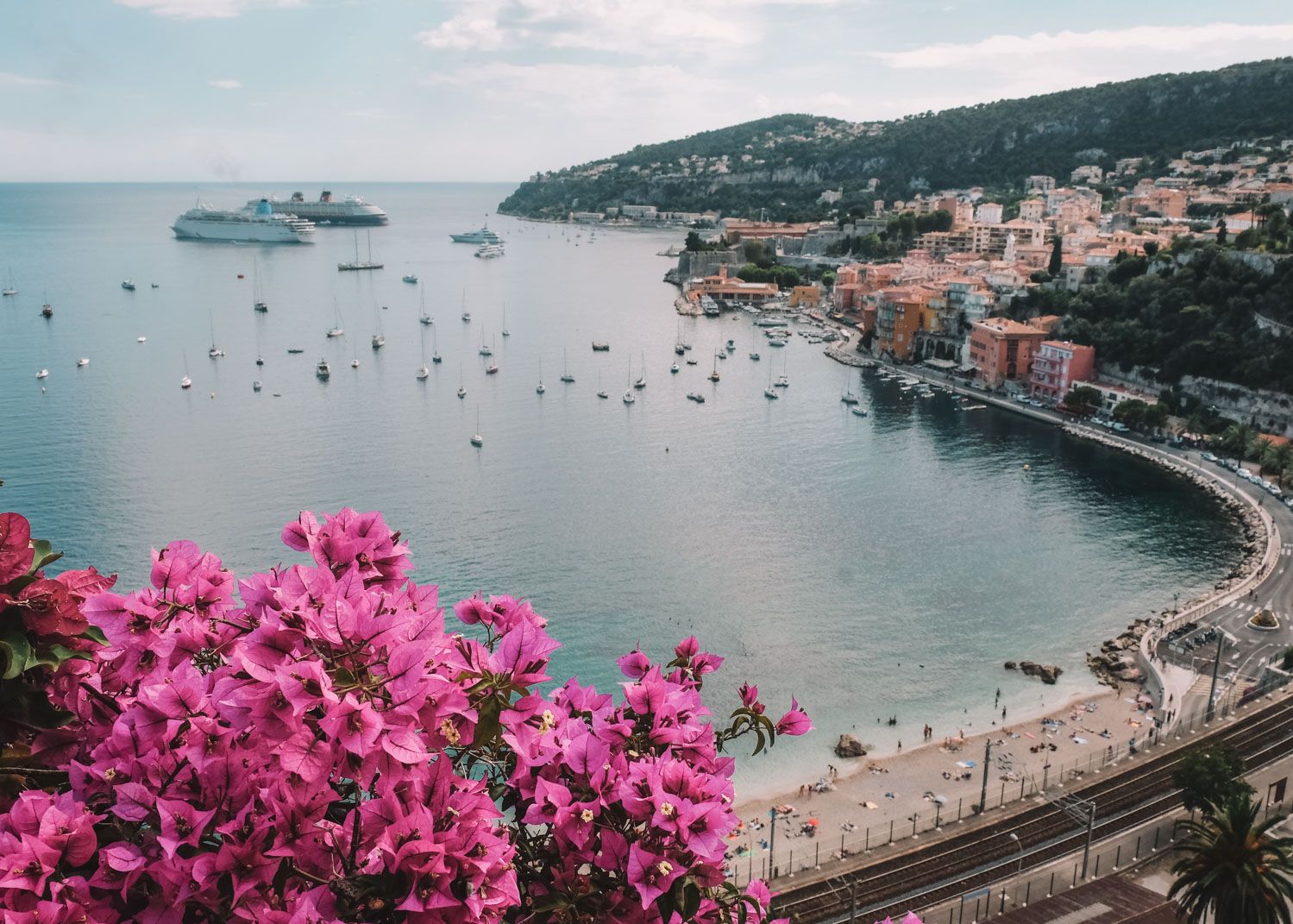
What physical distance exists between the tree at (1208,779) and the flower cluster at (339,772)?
11.6 m

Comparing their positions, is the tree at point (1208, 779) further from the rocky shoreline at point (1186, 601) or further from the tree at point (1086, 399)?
the tree at point (1086, 399)

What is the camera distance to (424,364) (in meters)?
38.3

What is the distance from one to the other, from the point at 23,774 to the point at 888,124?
12899 centimetres

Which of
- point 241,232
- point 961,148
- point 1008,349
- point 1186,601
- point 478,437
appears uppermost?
point 961,148

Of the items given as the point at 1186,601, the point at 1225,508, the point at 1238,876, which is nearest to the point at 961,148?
the point at 1225,508

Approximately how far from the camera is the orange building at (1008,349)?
34906 mm

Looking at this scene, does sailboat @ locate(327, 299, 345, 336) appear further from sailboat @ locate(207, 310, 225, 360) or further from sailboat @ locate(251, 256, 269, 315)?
sailboat @ locate(207, 310, 225, 360)

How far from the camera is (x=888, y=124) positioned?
395 ft

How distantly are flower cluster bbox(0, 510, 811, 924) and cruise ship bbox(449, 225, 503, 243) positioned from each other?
3358 inches

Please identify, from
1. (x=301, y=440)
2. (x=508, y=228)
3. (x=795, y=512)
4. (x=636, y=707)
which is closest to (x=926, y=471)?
(x=795, y=512)

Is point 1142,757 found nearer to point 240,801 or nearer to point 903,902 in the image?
point 903,902

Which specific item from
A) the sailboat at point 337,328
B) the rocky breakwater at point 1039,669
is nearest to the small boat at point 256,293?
the sailboat at point 337,328

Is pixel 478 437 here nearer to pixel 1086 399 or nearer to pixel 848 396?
pixel 848 396

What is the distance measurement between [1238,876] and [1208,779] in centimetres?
359
